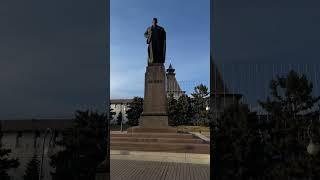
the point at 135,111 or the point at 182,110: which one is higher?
the point at 182,110

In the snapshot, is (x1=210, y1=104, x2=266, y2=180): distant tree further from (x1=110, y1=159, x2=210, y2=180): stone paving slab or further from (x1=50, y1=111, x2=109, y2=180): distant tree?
(x1=50, y1=111, x2=109, y2=180): distant tree

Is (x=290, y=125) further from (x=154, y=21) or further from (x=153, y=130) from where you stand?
(x=154, y=21)

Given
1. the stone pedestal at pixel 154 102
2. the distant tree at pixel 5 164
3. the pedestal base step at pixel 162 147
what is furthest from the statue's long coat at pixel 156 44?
the distant tree at pixel 5 164

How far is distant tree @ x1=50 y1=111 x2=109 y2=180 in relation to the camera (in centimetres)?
1127

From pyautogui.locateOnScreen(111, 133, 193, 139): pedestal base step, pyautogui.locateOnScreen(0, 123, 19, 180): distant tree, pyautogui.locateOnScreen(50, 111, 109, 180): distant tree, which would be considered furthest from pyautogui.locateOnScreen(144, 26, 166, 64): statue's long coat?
pyautogui.locateOnScreen(0, 123, 19, 180): distant tree

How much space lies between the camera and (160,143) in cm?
1380

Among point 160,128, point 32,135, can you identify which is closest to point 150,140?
point 160,128

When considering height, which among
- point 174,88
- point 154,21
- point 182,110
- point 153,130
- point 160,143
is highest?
point 154,21

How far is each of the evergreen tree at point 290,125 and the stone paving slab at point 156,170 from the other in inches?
71.8

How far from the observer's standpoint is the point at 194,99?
3212 centimetres

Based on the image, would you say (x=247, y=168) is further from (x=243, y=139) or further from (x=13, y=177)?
(x=13, y=177)

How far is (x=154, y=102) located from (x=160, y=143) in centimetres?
302

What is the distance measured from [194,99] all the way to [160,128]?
16.6 m

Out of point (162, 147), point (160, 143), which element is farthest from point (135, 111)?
point (162, 147)
